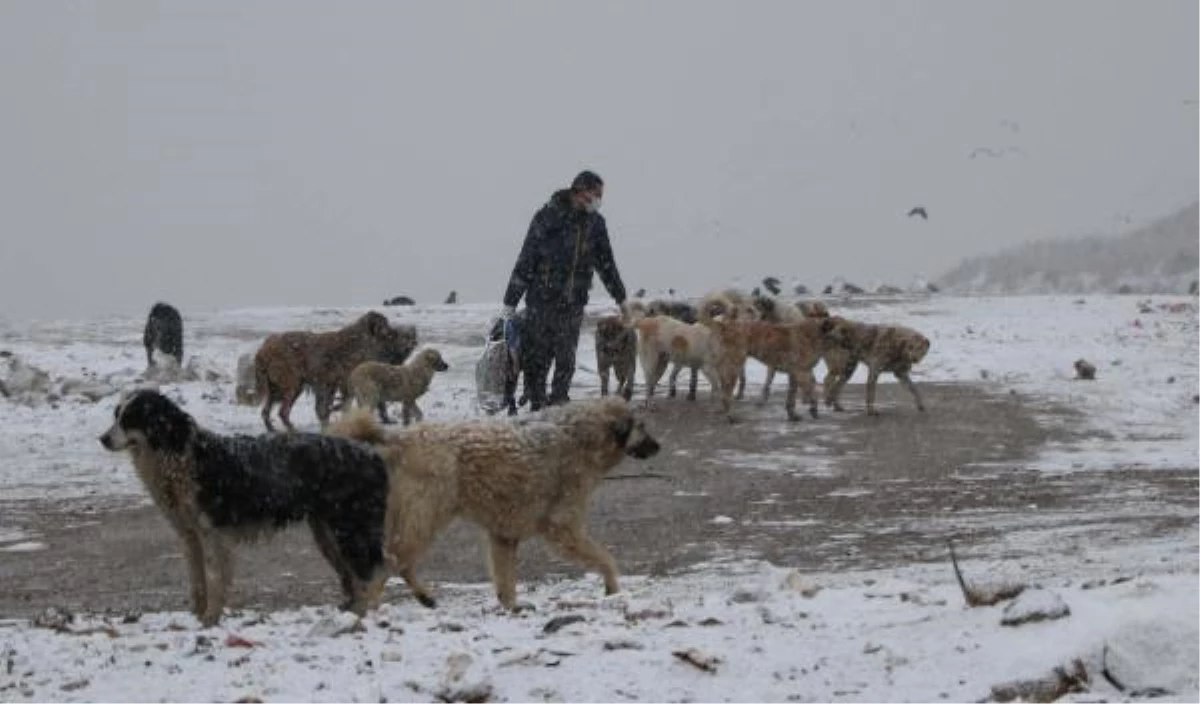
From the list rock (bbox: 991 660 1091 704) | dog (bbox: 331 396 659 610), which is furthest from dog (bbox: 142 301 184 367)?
rock (bbox: 991 660 1091 704)

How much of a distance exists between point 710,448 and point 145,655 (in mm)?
9692

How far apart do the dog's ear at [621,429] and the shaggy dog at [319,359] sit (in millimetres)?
8950

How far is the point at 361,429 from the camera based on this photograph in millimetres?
Result: 7668

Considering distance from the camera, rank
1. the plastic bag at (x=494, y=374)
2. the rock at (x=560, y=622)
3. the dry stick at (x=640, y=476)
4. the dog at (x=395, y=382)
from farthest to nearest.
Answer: the dog at (x=395, y=382), the plastic bag at (x=494, y=374), the dry stick at (x=640, y=476), the rock at (x=560, y=622)

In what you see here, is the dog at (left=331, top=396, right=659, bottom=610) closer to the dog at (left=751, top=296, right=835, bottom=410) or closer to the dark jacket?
the dark jacket

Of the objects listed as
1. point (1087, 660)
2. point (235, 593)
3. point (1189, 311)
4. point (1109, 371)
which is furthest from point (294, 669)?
point (1189, 311)

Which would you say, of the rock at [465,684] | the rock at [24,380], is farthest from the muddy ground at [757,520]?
the rock at [24,380]

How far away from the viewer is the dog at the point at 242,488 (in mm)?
7305

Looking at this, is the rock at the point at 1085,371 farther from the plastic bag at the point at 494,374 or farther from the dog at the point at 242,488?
the dog at the point at 242,488

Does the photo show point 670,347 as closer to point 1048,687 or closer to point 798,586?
point 798,586

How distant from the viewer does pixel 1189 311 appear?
3089 centimetres

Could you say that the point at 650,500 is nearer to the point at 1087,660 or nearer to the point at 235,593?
→ the point at 235,593

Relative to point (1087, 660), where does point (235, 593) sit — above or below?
below

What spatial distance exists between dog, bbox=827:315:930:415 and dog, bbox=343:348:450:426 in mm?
4455
